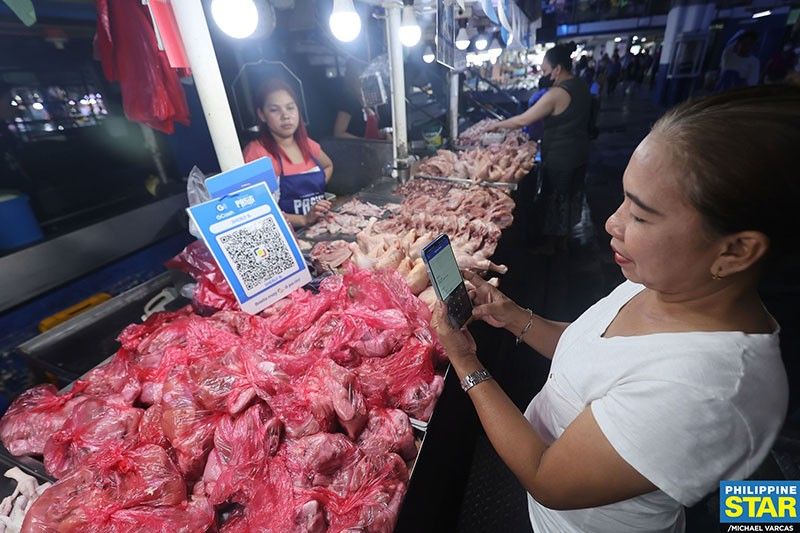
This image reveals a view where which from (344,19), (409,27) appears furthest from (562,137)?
(344,19)

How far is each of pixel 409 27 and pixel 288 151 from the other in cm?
242

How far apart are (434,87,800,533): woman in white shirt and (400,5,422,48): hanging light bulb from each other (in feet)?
15.7

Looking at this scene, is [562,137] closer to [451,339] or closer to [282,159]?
[282,159]

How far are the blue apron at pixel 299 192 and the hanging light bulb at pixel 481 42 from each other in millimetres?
9212

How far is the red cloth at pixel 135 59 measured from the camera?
295 cm

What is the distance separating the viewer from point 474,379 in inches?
53.7

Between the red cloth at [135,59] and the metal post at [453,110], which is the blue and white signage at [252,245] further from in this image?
the metal post at [453,110]

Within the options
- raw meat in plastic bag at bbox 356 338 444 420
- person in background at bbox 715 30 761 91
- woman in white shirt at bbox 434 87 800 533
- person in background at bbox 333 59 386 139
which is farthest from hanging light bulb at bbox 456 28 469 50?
woman in white shirt at bbox 434 87 800 533

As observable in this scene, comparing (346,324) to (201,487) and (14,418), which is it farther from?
(14,418)

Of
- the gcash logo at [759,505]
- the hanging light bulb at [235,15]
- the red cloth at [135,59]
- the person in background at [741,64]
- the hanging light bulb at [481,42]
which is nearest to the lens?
the gcash logo at [759,505]

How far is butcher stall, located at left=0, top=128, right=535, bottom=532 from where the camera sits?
1.18 m

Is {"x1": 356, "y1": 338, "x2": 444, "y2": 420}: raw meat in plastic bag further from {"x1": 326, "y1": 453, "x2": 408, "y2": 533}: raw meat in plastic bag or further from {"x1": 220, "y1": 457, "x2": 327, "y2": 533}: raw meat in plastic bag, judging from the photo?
{"x1": 220, "y1": 457, "x2": 327, "y2": 533}: raw meat in plastic bag

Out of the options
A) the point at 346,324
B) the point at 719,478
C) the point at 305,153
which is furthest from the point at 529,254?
the point at 719,478

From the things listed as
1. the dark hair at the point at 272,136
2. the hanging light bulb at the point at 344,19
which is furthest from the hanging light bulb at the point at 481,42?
the dark hair at the point at 272,136
